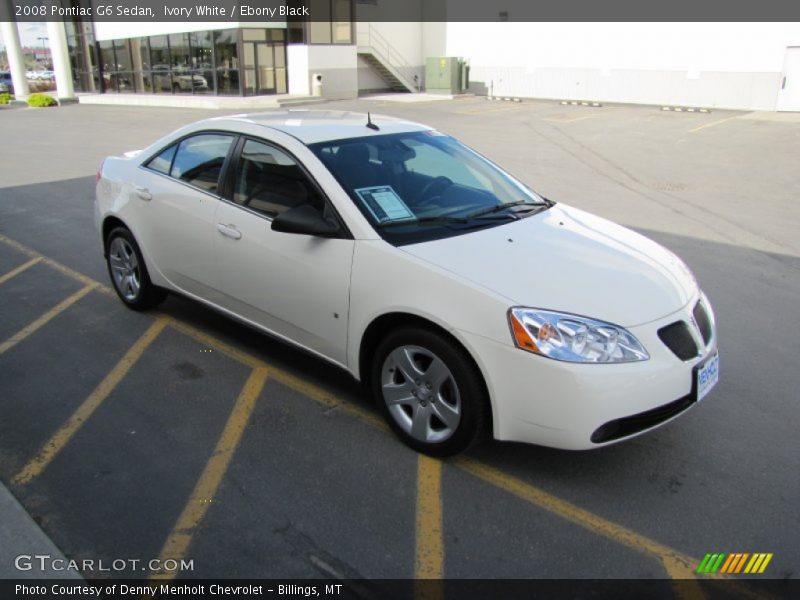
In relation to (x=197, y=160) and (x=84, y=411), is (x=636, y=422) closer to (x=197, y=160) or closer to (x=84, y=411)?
(x=84, y=411)

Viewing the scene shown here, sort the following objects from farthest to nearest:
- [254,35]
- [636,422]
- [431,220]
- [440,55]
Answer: [440,55], [254,35], [431,220], [636,422]

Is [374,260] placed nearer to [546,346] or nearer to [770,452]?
[546,346]

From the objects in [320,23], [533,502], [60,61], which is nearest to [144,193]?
[533,502]

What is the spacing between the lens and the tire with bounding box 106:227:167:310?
17.2 feet

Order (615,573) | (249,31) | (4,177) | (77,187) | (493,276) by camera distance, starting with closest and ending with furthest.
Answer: (615,573) → (493,276) → (77,187) → (4,177) → (249,31)

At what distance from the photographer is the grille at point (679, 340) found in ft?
10.2

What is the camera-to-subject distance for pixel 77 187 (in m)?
11.1

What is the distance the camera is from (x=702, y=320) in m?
3.47

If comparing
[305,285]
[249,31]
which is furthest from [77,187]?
[249,31]

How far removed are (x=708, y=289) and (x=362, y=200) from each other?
3836mm

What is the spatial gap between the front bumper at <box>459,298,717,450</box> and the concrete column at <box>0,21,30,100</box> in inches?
1537

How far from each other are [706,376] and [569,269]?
2.74 ft

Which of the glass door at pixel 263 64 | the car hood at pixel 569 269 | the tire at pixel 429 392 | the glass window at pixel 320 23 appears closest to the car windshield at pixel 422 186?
the car hood at pixel 569 269

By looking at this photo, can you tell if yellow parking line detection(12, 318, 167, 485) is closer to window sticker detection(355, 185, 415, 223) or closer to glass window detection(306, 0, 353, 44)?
window sticker detection(355, 185, 415, 223)
